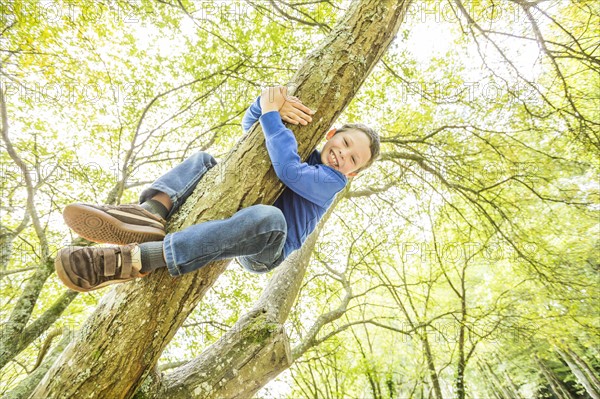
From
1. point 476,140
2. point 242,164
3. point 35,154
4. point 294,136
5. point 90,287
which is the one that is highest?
point 476,140

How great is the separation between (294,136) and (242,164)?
1.11 ft

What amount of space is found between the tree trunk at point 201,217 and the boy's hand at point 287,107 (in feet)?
0.19

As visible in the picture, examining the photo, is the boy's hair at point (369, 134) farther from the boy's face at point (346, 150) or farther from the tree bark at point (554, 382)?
the tree bark at point (554, 382)

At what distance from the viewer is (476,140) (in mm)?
5121

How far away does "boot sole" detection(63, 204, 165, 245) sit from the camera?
4.53ft

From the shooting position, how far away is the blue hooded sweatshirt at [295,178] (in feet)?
4.91

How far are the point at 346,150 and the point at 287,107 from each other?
573 millimetres

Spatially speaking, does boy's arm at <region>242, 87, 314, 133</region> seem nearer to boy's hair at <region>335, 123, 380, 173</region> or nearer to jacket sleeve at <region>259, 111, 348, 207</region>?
jacket sleeve at <region>259, 111, 348, 207</region>

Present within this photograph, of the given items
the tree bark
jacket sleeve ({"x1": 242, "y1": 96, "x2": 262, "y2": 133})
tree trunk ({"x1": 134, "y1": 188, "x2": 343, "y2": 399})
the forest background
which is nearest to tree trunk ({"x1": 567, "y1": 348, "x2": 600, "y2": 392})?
the tree bark

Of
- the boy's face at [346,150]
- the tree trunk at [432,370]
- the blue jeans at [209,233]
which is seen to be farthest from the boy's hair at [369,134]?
the tree trunk at [432,370]

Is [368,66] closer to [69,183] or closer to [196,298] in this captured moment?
[196,298]

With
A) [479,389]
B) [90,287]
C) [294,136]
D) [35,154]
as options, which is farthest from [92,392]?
[479,389]

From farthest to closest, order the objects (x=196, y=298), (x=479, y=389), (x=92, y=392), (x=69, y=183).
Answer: (x=479, y=389) < (x=69, y=183) < (x=196, y=298) < (x=92, y=392)

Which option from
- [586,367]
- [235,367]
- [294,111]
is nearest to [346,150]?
[294,111]
